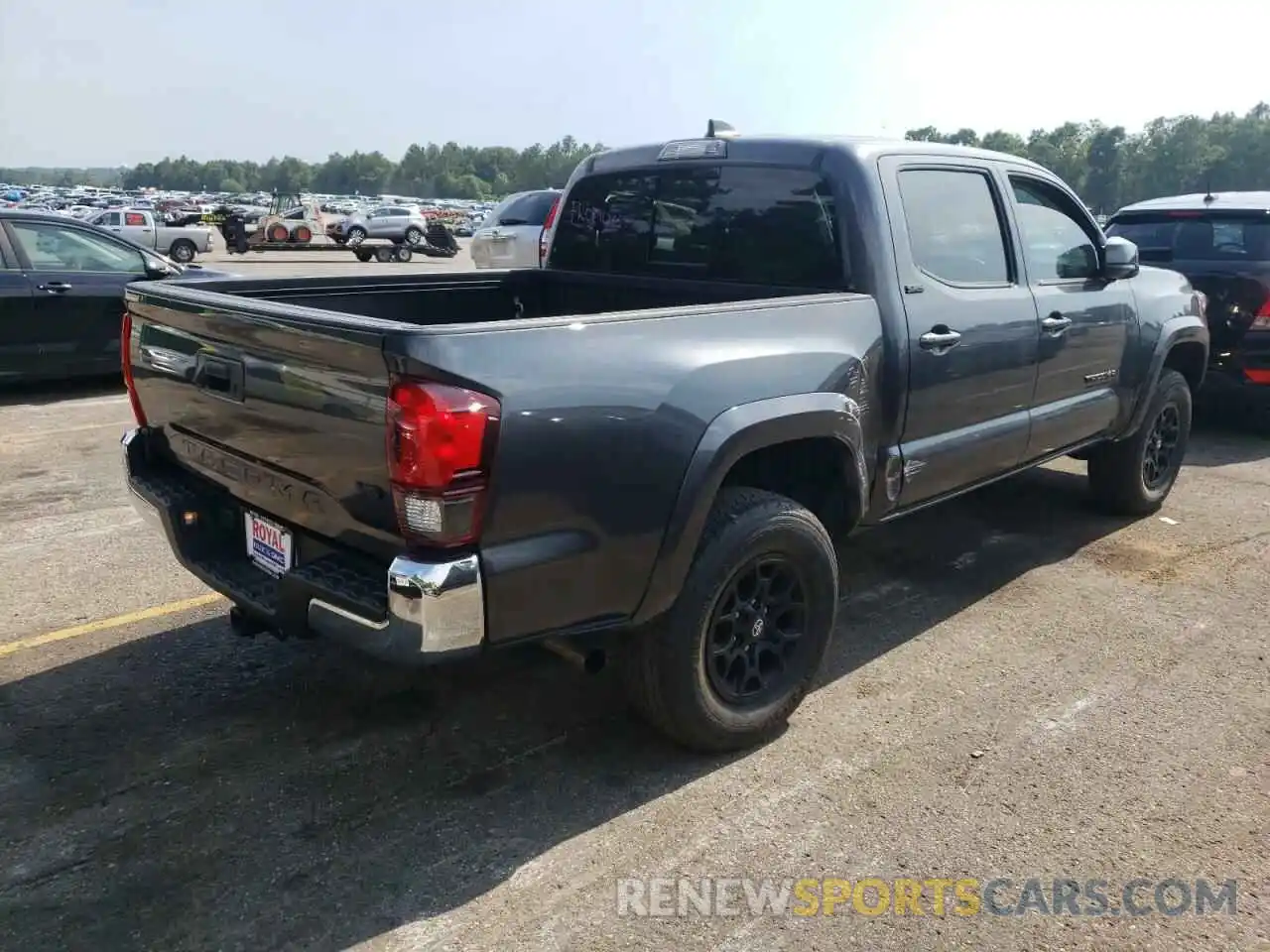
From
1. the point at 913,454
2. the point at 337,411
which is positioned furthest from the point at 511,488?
the point at 913,454

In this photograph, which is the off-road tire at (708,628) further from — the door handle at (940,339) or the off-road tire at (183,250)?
the off-road tire at (183,250)

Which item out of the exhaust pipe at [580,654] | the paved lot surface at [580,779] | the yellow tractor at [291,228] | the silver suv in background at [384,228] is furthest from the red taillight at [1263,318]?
the yellow tractor at [291,228]

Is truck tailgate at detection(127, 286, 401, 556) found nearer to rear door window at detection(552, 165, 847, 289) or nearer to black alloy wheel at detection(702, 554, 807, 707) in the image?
black alloy wheel at detection(702, 554, 807, 707)

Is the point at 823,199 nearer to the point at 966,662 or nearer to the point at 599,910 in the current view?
the point at 966,662

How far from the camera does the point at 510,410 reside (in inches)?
102

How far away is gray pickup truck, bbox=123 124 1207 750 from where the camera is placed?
2.62 m

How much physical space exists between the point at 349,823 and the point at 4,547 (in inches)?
127

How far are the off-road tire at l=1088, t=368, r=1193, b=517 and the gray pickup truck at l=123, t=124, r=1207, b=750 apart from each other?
725 mm

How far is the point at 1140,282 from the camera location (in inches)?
216

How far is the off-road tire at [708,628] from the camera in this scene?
3135 millimetres

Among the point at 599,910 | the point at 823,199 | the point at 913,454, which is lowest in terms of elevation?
the point at 599,910

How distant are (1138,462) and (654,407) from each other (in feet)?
13.2

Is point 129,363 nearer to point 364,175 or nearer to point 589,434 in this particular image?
point 589,434

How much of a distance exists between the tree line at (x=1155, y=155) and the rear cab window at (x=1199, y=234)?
39.1 metres
